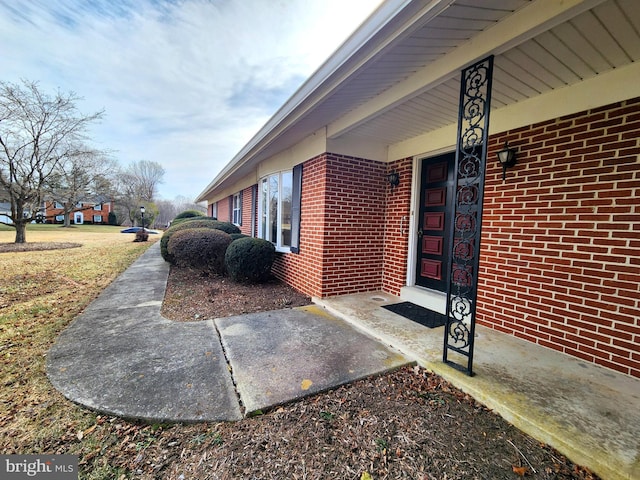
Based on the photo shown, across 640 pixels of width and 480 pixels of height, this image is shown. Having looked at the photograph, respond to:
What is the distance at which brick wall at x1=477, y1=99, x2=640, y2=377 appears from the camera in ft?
7.63

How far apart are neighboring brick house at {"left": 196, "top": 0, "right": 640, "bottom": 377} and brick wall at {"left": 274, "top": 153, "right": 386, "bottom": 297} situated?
3cm

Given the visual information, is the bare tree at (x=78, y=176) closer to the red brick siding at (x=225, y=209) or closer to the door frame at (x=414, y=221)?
the red brick siding at (x=225, y=209)

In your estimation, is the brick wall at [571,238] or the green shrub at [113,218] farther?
the green shrub at [113,218]

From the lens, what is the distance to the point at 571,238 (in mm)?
2645

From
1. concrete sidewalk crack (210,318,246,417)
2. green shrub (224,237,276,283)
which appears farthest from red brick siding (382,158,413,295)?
concrete sidewalk crack (210,318,246,417)

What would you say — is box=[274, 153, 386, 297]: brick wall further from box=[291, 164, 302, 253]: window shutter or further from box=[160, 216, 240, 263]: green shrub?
box=[160, 216, 240, 263]: green shrub

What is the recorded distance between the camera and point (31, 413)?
1792 millimetres

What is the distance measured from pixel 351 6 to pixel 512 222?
3357 mm

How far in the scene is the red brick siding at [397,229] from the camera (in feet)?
14.5

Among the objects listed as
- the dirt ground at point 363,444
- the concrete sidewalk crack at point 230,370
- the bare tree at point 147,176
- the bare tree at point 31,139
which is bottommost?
the dirt ground at point 363,444

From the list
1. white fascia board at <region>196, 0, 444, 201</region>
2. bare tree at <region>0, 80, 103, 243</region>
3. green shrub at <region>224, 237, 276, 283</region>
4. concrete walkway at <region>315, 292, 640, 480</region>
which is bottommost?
concrete walkway at <region>315, 292, 640, 480</region>

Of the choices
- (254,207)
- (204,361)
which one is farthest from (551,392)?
(254,207)

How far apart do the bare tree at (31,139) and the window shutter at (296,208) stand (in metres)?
11.9

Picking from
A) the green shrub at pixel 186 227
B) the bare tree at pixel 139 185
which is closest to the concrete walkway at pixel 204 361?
the green shrub at pixel 186 227
